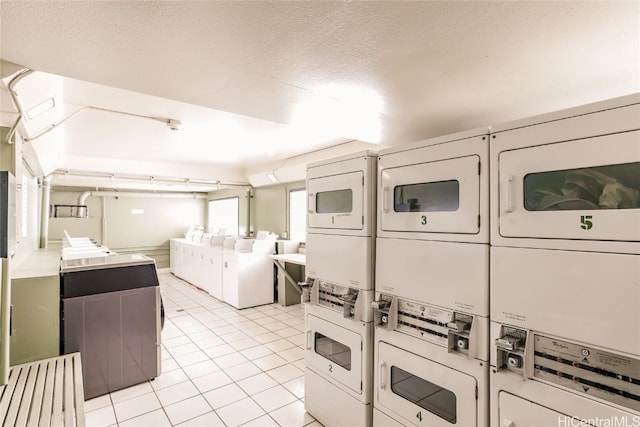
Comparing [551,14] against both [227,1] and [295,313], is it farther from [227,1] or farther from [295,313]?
[295,313]

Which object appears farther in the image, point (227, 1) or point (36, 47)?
point (36, 47)

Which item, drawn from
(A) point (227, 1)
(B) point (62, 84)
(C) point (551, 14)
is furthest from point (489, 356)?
(B) point (62, 84)

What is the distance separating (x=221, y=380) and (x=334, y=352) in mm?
1312

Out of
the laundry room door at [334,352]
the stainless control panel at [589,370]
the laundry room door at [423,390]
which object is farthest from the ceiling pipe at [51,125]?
the stainless control panel at [589,370]

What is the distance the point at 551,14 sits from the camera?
3.61ft

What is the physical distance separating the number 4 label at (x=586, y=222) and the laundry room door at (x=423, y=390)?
0.84m

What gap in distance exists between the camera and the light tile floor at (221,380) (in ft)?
7.62

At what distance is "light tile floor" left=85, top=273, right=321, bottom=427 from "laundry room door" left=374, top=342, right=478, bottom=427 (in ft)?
2.79

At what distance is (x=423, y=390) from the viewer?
1711 millimetres

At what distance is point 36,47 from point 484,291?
7.29ft

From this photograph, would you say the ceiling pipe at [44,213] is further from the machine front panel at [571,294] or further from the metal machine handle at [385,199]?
the machine front panel at [571,294]

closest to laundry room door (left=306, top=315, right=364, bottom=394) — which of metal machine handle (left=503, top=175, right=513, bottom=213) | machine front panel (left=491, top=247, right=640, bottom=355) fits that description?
machine front panel (left=491, top=247, right=640, bottom=355)

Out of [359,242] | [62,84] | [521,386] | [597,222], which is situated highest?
[62,84]

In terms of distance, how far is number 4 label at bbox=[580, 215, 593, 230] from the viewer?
114 cm
